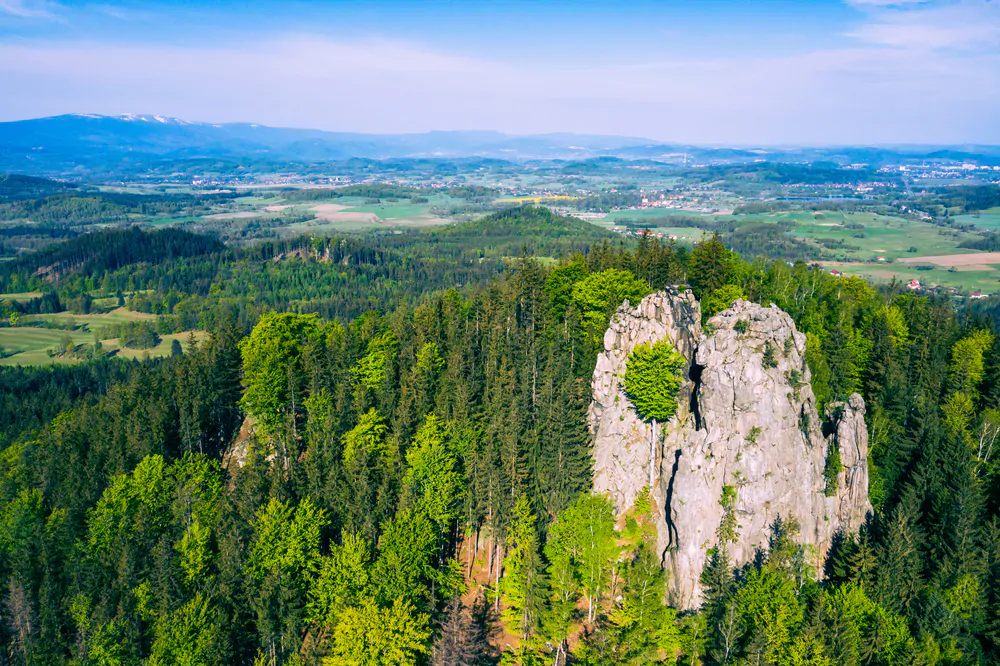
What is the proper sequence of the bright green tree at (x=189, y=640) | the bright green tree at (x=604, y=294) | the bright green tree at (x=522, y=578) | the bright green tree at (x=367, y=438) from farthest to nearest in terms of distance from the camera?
the bright green tree at (x=604, y=294)
the bright green tree at (x=367, y=438)
the bright green tree at (x=522, y=578)
the bright green tree at (x=189, y=640)

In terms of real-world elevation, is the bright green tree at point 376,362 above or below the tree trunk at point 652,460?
above

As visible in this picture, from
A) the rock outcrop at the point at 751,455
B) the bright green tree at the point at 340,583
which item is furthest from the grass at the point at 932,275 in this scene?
the bright green tree at the point at 340,583

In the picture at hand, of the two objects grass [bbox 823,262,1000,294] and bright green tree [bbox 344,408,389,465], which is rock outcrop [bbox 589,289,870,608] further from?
grass [bbox 823,262,1000,294]

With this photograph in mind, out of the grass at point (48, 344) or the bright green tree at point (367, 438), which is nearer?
the bright green tree at point (367, 438)

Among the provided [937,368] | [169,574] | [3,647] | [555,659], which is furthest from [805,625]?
[3,647]

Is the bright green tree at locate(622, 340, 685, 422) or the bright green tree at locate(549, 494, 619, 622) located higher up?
the bright green tree at locate(622, 340, 685, 422)

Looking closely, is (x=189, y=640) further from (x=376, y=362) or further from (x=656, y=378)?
(x=656, y=378)

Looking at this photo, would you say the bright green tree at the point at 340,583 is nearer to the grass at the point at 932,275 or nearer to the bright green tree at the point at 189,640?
the bright green tree at the point at 189,640

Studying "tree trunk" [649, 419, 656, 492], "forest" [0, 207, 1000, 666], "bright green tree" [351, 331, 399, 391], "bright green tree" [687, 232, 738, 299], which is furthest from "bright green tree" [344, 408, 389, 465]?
"bright green tree" [687, 232, 738, 299]
